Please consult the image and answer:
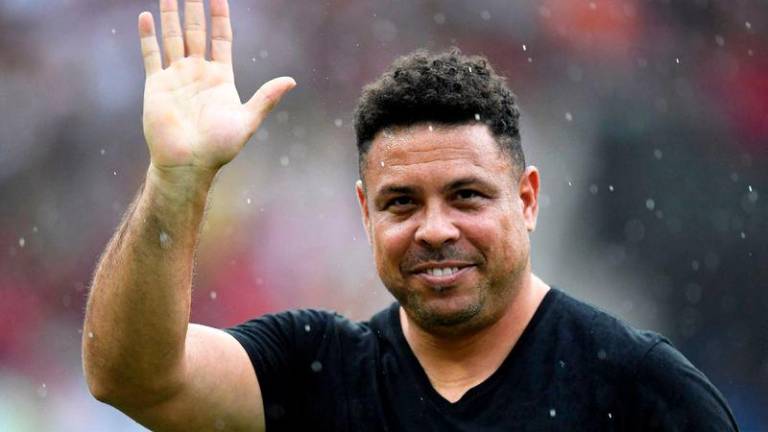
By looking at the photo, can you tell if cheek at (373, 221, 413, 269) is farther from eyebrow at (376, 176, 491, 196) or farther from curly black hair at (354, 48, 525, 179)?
curly black hair at (354, 48, 525, 179)

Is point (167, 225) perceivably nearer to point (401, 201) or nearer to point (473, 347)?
point (401, 201)

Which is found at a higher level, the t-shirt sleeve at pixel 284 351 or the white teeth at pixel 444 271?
the white teeth at pixel 444 271

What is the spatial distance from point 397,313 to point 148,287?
88 centimetres

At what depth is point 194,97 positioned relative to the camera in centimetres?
310

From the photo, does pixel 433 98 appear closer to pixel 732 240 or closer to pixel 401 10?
pixel 732 240

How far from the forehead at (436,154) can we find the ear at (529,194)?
12cm

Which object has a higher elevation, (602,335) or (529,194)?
(529,194)

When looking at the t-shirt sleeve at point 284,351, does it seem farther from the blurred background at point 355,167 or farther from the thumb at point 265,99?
the blurred background at point 355,167

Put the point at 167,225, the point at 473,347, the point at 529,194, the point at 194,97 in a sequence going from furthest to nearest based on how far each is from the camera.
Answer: the point at 529,194, the point at 473,347, the point at 194,97, the point at 167,225

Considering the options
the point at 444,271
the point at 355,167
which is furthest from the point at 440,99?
the point at 355,167

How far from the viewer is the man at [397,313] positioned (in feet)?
9.95

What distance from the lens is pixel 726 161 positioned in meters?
8.06

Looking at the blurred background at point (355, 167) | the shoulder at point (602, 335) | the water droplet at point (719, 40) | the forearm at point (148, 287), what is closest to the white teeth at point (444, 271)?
the shoulder at point (602, 335)

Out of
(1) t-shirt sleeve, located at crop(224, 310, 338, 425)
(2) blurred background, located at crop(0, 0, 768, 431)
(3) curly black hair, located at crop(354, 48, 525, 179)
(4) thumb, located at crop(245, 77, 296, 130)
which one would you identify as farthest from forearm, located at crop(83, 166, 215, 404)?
(2) blurred background, located at crop(0, 0, 768, 431)
